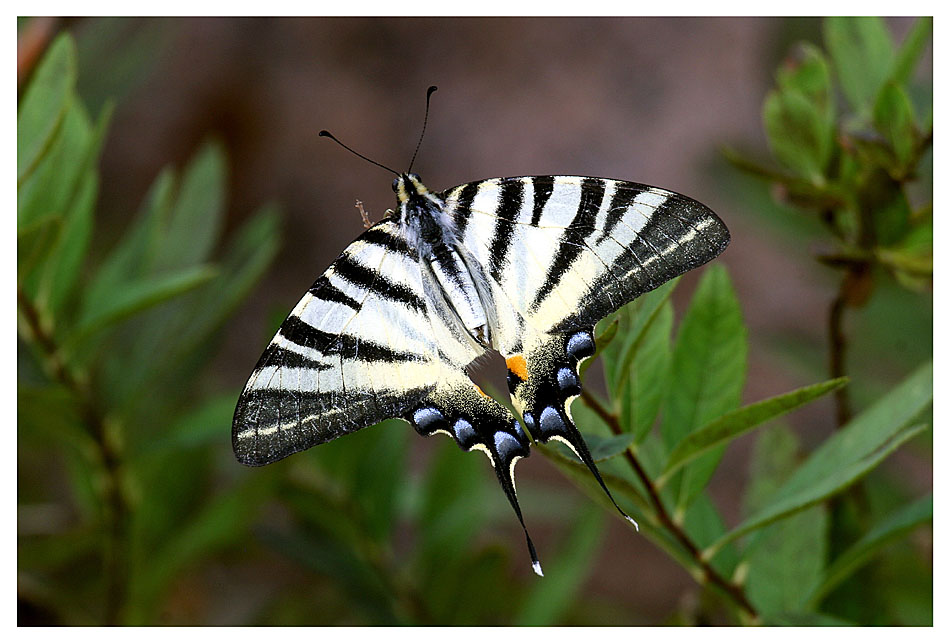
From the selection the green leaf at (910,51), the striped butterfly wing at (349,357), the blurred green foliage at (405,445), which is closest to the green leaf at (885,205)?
the blurred green foliage at (405,445)

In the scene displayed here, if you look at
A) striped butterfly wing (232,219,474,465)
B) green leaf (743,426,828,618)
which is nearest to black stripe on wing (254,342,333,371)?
striped butterfly wing (232,219,474,465)

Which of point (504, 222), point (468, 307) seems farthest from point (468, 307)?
point (504, 222)

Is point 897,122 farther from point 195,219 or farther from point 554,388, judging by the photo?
point 195,219

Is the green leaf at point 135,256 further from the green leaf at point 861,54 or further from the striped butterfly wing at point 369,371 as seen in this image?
the green leaf at point 861,54

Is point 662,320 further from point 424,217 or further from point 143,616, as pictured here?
point 143,616

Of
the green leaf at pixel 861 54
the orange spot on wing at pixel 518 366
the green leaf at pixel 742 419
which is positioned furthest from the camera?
the green leaf at pixel 861 54

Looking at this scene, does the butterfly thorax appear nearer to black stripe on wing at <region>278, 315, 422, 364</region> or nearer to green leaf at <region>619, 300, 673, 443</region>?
black stripe on wing at <region>278, 315, 422, 364</region>

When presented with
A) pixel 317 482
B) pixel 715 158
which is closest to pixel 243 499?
pixel 317 482
